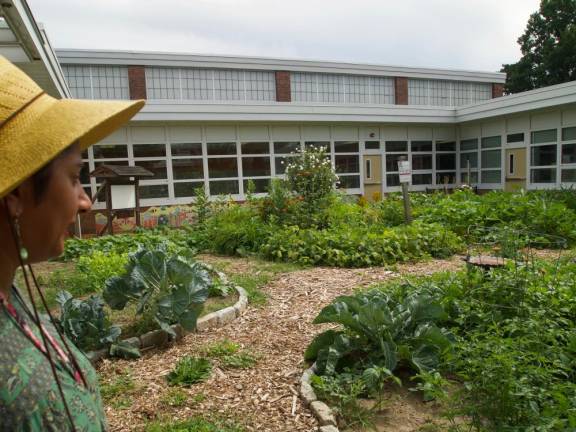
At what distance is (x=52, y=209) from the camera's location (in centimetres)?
83

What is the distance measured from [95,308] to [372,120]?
1446cm

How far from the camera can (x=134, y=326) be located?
4.61 m

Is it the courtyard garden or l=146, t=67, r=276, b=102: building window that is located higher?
l=146, t=67, r=276, b=102: building window

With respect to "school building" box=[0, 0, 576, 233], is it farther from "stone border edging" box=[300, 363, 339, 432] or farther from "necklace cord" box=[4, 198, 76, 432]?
"necklace cord" box=[4, 198, 76, 432]

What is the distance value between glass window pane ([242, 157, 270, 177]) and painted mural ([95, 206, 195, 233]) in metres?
2.64

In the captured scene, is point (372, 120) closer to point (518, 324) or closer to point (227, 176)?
point (227, 176)

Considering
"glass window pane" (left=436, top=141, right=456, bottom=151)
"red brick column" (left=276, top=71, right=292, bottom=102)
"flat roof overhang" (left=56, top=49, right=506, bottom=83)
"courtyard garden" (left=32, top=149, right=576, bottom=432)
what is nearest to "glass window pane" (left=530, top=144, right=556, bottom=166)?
"glass window pane" (left=436, top=141, right=456, bottom=151)

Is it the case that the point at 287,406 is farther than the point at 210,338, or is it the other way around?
the point at 210,338

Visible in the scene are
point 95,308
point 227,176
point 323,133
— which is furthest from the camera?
point 323,133

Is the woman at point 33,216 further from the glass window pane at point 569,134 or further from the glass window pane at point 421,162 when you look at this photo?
the glass window pane at point 421,162

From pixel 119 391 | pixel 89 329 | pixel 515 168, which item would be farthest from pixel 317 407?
pixel 515 168

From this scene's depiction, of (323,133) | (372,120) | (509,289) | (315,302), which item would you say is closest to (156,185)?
(323,133)

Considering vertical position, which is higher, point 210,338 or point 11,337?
point 11,337

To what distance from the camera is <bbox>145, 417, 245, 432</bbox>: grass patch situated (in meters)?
2.88
